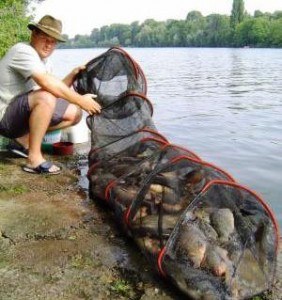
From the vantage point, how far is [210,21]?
141375mm

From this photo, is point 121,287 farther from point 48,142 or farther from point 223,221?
point 48,142

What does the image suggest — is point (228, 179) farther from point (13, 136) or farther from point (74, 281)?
point (13, 136)

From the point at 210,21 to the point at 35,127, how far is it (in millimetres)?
143513

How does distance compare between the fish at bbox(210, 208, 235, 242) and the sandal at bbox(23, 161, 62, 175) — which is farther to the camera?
the sandal at bbox(23, 161, 62, 175)

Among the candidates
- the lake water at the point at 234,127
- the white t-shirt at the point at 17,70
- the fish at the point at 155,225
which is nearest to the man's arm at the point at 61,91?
the white t-shirt at the point at 17,70

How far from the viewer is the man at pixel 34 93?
504cm

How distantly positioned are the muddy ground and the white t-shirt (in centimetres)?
104

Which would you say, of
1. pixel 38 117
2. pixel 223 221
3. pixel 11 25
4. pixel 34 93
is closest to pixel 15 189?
pixel 38 117

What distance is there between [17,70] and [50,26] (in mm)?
626

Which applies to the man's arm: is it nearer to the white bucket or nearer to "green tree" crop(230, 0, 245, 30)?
the white bucket

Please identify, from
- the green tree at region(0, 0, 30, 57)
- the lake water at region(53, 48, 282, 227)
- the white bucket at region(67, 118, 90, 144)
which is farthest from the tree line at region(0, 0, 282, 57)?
the white bucket at region(67, 118, 90, 144)

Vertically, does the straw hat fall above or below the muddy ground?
above

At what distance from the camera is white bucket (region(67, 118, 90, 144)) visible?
710 cm

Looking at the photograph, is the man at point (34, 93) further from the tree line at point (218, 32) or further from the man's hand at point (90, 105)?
the tree line at point (218, 32)
